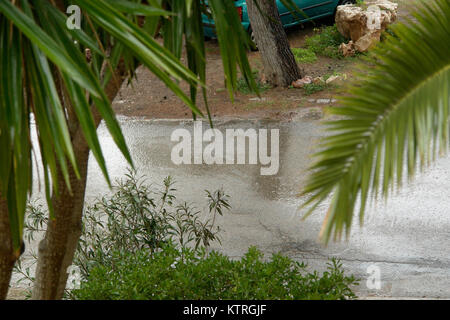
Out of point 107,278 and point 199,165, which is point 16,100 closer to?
point 107,278

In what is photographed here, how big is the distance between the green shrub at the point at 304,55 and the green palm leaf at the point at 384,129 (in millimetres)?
9858

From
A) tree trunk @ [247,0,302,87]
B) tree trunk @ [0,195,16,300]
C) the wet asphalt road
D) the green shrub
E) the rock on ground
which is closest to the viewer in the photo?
tree trunk @ [0,195,16,300]

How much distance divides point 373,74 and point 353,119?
29cm

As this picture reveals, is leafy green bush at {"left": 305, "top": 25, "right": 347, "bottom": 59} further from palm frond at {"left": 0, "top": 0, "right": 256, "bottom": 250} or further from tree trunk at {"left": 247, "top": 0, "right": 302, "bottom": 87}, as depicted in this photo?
palm frond at {"left": 0, "top": 0, "right": 256, "bottom": 250}

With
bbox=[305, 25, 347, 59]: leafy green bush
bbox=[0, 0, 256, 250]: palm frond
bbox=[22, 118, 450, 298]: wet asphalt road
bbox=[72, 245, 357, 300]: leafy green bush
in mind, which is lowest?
bbox=[72, 245, 357, 300]: leafy green bush

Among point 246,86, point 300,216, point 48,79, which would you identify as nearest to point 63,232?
point 48,79

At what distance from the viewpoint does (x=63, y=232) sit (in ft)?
12.7

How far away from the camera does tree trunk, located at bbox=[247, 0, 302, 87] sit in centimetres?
1080

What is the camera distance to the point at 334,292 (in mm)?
3758

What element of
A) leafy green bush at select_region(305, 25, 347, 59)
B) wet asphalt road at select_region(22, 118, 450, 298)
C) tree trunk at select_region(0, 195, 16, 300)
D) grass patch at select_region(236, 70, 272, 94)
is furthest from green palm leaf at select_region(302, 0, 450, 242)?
leafy green bush at select_region(305, 25, 347, 59)

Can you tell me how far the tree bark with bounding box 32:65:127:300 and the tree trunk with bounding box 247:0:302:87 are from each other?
7.19 metres

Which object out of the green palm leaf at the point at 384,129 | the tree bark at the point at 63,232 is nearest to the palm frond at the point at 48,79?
the green palm leaf at the point at 384,129

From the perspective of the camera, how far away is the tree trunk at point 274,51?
10.8 m
